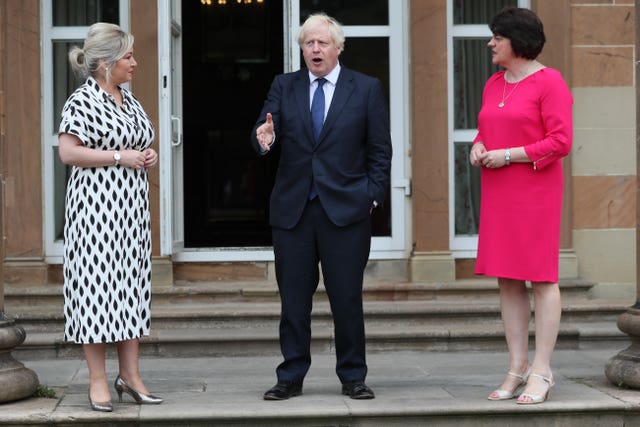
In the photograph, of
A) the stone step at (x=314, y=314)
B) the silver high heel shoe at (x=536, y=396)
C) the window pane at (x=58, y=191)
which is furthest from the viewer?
the window pane at (x=58, y=191)

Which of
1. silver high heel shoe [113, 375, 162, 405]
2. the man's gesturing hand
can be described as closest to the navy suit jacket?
the man's gesturing hand

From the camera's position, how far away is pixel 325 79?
226 inches

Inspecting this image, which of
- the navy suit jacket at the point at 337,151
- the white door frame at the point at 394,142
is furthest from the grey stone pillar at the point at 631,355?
the white door frame at the point at 394,142

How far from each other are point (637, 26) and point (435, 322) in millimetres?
2614

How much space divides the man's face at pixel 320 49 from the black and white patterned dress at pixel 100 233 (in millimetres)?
936

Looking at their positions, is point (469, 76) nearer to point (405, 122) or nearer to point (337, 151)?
point (405, 122)

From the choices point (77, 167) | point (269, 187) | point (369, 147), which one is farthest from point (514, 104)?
point (269, 187)

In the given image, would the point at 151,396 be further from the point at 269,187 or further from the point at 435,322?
the point at 269,187

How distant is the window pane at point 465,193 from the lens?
8664mm

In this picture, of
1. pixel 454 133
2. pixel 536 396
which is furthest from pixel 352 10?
pixel 536 396

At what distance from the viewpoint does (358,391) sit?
222 inches

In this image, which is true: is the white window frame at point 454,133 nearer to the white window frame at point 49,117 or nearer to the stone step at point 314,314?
the stone step at point 314,314

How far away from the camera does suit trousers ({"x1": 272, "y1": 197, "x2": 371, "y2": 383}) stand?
5.70 m

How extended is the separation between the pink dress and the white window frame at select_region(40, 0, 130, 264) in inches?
146
